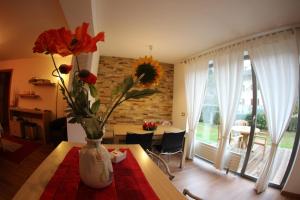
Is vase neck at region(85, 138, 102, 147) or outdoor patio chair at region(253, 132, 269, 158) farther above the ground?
vase neck at region(85, 138, 102, 147)

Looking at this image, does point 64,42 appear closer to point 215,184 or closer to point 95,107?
point 95,107

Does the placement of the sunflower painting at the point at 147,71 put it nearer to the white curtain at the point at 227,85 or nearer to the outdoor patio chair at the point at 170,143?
the outdoor patio chair at the point at 170,143

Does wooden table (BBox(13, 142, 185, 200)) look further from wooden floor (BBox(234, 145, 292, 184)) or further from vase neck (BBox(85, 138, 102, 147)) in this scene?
wooden floor (BBox(234, 145, 292, 184))

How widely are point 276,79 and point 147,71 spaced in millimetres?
2460

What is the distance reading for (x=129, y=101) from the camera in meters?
4.47

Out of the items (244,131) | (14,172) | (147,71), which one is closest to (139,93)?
(147,71)

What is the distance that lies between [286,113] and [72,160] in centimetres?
280

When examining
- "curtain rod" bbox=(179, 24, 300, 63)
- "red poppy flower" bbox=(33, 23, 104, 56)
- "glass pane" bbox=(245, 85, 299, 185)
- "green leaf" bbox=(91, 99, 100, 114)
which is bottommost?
"glass pane" bbox=(245, 85, 299, 185)

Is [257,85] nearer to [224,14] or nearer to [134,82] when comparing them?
[224,14]

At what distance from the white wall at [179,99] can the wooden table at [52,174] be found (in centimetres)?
310

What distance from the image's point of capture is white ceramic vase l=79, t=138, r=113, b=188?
2.77 ft

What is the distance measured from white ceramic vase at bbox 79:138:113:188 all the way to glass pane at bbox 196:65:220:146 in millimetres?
3227

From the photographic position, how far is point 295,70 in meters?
2.32

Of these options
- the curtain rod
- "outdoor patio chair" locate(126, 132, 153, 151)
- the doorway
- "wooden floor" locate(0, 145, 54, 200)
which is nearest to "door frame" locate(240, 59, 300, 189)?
the curtain rod
